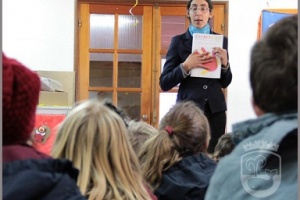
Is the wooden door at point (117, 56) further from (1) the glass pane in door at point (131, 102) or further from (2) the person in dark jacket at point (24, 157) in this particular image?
(2) the person in dark jacket at point (24, 157)

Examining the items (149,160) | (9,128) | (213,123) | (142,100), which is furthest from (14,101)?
(142,100)

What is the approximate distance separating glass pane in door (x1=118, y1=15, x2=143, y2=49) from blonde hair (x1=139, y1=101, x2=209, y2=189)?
2089mm

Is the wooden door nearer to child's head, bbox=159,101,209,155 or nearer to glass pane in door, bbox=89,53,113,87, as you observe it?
glass pane in door, bbox=89,53,113,87

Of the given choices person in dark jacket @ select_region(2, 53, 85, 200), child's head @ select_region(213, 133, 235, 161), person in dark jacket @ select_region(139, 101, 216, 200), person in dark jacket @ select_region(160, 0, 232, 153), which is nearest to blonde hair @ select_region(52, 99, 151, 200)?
person in dark jacket @ select_region(2, 53, 85, 200)

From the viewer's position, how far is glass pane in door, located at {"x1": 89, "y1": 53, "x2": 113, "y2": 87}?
3621 mm

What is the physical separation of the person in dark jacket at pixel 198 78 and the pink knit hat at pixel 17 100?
1290mm

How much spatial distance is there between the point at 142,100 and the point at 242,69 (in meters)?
0.77

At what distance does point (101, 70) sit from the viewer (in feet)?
12.0

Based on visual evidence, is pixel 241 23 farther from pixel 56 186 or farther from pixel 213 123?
pixel 56 186

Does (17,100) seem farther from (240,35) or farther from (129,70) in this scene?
(240,35)

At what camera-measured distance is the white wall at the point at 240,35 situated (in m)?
3.56

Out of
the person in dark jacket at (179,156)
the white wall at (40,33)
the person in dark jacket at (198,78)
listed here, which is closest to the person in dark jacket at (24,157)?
the person in dark jacket at (179,156)

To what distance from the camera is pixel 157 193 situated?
5.10 ft

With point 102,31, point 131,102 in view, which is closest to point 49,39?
point 102,31
